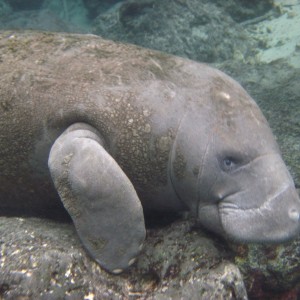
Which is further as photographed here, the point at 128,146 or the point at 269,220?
the point at 128,146

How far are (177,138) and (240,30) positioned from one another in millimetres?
8576

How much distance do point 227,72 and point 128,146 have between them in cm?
513

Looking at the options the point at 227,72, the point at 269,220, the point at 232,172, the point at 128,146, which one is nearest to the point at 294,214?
the point at 269,220

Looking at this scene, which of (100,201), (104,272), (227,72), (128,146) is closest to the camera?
(100,201)

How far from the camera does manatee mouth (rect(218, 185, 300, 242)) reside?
Result: 2.69 metres

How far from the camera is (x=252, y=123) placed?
3.00 m

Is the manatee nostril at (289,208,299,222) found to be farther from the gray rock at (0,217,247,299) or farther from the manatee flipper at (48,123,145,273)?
the manatee flipper at (48,123,145,273)

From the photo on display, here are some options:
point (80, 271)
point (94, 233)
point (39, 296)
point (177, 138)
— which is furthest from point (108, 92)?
point (39, 296)

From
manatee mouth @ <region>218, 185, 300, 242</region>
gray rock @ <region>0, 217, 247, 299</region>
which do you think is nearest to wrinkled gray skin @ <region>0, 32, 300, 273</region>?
manatee mouth @ <region>218, 185, 300, 242</region>

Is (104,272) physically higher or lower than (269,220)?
lower

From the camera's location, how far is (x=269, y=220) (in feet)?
8.88

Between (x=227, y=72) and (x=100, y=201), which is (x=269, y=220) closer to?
(x=100, y=201)

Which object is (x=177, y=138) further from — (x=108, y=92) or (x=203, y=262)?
(x=203, y=262)

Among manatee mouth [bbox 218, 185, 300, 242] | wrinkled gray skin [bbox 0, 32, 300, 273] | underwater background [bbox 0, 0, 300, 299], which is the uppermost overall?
wrinkled gray skin [bbox 0, 32, 300, 273]
